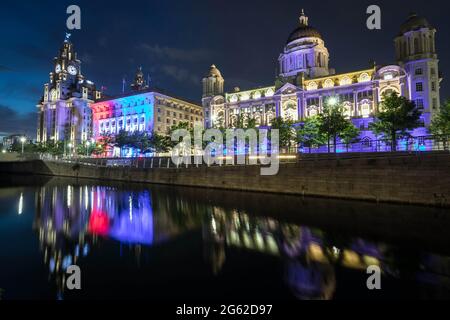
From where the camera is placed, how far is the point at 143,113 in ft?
328

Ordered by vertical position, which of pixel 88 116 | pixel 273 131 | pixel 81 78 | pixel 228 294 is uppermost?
pixel 81 78

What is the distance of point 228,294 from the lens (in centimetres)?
866

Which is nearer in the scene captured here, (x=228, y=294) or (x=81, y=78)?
A: (x=228, y=294)

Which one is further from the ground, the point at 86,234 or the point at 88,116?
the point at 88,116

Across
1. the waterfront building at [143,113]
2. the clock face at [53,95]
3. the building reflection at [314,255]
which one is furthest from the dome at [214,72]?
the clock face at [53,95]

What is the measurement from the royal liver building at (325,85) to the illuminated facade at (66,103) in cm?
8012

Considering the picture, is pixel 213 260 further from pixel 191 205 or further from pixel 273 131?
pixel 273 131

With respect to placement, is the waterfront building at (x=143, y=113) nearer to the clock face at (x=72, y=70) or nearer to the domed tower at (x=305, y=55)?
the domed tower at (x=305, y=55)

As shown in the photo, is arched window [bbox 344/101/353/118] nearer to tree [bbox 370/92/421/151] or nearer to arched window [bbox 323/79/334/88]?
arched window [bbox 323/79/334/88]

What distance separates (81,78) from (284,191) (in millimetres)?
158884

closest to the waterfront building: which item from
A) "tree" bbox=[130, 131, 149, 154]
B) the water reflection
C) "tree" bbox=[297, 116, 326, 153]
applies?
"tree" bbox=[130, 131, 149, 154]

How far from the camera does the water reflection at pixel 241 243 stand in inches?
388

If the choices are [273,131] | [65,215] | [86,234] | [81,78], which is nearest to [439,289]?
[86,234]

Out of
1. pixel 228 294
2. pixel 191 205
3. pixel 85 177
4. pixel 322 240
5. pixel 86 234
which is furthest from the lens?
pixel 85 177
